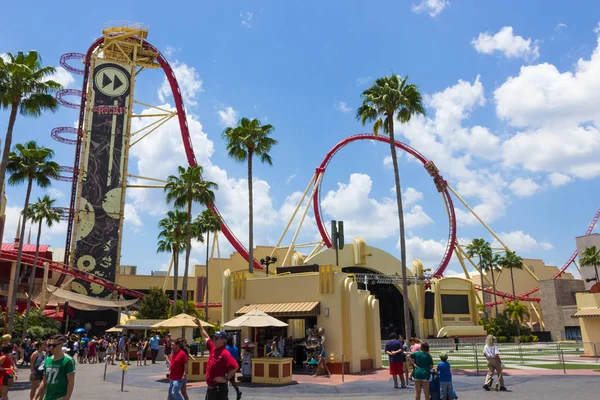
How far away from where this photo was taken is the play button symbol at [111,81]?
196 ft

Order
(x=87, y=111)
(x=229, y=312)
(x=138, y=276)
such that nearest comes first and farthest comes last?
(x=229, y=312), (x=87, y=111), (x=138, y=276)

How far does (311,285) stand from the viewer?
21.5 m

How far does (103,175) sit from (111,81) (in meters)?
12.0

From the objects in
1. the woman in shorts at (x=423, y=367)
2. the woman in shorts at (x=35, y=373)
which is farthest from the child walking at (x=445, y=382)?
the woman in shorts at (x=35, y=373)

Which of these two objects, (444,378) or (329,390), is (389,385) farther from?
(444,378)

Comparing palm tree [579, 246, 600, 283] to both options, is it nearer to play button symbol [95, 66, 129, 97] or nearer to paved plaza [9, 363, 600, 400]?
paved plaza [9, 363, 600, 400]

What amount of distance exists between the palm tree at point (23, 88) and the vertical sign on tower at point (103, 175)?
110 feet

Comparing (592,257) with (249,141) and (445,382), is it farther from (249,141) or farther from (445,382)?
(445,382)

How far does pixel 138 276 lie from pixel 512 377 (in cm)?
5718

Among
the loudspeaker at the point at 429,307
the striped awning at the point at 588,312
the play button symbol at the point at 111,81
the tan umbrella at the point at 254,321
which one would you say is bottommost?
the tan umbrella at the point at 254,321

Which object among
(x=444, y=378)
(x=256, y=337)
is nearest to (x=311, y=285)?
(x=256, y=337)

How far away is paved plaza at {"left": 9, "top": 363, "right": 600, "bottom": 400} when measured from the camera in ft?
44.6

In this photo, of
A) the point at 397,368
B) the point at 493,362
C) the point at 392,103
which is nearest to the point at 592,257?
the point at 392,103

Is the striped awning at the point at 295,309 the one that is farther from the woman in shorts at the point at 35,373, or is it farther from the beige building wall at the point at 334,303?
the woman in shorts at the point at 35,373
